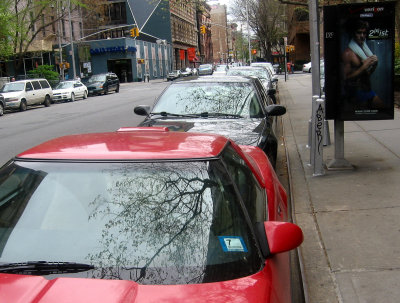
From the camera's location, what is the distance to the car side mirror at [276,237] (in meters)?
2.50

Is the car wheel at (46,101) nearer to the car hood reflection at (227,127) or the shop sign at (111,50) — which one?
the car hood reflection at (227,127)

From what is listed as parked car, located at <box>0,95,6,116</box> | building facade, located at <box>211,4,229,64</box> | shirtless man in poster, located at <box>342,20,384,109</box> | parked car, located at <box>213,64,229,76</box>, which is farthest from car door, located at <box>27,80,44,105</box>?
building facade, located at <box>211,4,229,64</box>

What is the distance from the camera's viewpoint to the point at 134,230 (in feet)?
8.11

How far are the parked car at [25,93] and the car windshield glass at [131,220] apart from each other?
2634 cm

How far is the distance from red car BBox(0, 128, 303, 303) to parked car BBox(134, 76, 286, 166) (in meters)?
3.37

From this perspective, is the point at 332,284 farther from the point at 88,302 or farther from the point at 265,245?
the point at 88,302

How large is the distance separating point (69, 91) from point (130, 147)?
32763mm

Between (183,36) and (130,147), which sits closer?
(130,147)

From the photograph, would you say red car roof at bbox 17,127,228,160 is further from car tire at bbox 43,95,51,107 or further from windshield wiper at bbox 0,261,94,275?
car tire at bbox 43,95,51,107

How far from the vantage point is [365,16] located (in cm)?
736

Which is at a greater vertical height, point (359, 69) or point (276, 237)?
point (359, 69)

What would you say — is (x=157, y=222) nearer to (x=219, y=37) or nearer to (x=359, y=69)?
(x=359, y=69)

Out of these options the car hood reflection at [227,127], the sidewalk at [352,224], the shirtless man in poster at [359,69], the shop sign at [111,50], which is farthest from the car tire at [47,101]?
the shop sign at [111,50]

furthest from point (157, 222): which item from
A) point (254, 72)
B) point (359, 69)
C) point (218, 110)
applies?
point (254, 72)
